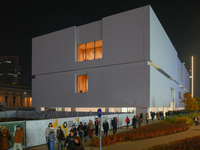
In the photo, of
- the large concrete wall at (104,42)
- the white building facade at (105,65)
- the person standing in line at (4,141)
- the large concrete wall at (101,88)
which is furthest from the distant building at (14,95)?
the person standing in line at (4,141)

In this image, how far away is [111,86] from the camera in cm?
3850

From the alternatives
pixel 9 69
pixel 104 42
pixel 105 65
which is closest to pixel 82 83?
pixel 105 65

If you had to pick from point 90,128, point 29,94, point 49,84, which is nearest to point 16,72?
point 29,94

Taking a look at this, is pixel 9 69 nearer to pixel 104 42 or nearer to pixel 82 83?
pixel 82 83

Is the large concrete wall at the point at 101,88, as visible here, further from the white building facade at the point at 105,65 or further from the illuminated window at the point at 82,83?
the illuminated window at the point at 82,83

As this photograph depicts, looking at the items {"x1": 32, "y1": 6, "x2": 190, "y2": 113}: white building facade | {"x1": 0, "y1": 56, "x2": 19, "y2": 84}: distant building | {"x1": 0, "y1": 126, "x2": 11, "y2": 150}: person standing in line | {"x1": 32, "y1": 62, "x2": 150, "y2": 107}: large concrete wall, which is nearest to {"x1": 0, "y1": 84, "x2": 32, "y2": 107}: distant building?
{"x1": 0, "y1": 56, "x2": 19, "y2": 84}: distant building

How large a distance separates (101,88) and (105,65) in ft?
15.3

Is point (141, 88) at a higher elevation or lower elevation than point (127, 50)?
lower

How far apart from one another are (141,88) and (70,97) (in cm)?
1673

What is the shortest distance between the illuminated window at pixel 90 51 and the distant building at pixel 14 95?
6098 cm

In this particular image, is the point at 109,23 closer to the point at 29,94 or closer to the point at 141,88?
the point at 141,88

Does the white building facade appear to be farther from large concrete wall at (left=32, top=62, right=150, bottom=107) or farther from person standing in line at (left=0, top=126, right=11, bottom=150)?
person standing in line at (left=0, top=126, right=11, bottom=150)

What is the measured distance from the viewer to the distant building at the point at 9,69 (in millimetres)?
140125

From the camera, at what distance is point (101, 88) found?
39.9 metres
